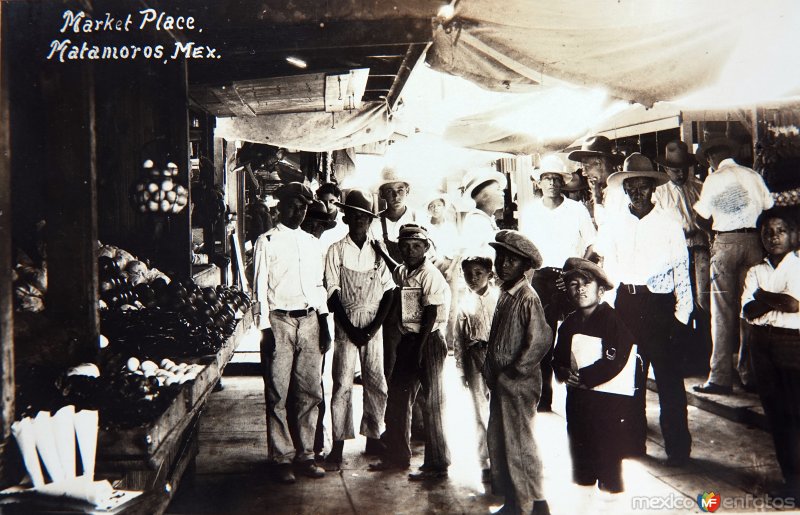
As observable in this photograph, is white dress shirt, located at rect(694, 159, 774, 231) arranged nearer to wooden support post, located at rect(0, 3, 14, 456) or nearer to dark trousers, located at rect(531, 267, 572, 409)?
dark trousers, located at rect(531, 267, 572, 409)

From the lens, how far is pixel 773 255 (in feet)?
14.1

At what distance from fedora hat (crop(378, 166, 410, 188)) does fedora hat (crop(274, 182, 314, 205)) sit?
0.55 m

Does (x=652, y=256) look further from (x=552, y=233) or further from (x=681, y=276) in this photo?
(x=552, y=233)

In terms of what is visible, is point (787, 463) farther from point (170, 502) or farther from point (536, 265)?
point (170, 502)

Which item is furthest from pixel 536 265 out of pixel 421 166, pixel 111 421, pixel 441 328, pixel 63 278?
pixel 63 278

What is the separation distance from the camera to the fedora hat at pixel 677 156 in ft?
14.4

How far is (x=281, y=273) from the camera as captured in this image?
4.17 m

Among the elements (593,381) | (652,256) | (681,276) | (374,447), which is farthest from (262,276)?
(681,276)

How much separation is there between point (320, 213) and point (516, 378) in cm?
184

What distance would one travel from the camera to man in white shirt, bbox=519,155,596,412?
416 cm

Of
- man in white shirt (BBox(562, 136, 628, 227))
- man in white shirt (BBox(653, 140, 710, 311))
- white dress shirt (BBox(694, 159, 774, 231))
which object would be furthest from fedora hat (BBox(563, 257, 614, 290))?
white dress shirt (BBox(694, 159, 774, 231))

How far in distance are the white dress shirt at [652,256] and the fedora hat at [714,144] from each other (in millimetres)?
584

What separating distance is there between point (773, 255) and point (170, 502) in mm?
4693

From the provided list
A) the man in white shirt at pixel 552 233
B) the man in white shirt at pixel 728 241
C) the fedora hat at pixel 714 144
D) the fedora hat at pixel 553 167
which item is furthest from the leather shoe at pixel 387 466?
the fedora hat at pixel 714 144
